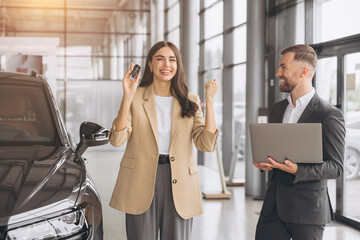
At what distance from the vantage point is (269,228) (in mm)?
2240

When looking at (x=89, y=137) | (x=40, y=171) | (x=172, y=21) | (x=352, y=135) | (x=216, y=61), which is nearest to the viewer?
(x=40, y=171)

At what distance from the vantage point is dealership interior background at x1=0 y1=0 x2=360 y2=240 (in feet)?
17.4

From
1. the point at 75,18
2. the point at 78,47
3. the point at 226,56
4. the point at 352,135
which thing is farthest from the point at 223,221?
the point at 75,18

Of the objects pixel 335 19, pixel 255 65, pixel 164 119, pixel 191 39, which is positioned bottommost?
pixel 164 119

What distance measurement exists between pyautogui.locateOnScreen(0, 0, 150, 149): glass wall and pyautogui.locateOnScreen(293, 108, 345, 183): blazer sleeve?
Answer: 12.5m

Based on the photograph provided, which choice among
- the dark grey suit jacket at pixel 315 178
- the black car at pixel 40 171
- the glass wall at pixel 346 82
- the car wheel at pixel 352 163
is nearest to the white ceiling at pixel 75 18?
the glass wall at pixel 346 82

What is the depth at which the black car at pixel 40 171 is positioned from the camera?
1.76 metres

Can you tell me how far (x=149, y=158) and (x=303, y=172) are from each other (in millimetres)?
683

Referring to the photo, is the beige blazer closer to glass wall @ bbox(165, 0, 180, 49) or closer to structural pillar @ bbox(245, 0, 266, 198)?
structural pillar @ bbox(245, 0, 266, 198)

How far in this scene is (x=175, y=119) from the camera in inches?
88.0

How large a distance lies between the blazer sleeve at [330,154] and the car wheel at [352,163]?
342 cm

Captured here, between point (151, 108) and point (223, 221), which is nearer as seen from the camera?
point (151, 108)

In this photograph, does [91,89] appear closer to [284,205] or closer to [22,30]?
[22,30]

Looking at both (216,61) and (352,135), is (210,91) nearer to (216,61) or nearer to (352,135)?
(352,135)
